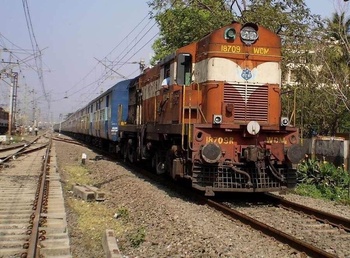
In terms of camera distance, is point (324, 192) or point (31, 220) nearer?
point (31, 220)

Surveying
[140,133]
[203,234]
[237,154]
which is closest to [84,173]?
[140,133]

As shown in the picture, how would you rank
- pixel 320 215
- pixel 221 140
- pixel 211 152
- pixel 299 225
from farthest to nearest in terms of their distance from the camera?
pixel 221 140 → pixel 211 152 → pixel 320 215 → pixel 299 225

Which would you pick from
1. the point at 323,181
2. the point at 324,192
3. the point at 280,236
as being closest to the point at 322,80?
the point at 323,181

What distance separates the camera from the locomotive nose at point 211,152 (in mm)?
8602

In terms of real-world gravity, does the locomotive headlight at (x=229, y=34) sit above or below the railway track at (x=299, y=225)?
above

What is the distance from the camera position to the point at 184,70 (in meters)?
10.1

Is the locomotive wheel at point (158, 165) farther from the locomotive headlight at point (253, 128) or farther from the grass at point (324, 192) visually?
the grass at point (324, 192)

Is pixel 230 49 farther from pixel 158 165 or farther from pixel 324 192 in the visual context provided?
pixel 324 192

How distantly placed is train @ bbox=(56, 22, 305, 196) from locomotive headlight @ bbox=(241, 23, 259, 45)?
22 mm

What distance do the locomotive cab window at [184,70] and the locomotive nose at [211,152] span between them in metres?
1.96

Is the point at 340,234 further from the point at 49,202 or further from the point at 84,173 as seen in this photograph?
the point at 84,173

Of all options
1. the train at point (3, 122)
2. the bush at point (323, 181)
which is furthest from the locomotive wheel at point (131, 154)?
the train at point (3, 122)

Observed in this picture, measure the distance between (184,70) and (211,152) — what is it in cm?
241

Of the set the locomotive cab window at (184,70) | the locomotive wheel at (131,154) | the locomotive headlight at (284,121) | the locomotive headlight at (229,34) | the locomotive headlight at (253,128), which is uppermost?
the locomotive headlight at (229,34)
